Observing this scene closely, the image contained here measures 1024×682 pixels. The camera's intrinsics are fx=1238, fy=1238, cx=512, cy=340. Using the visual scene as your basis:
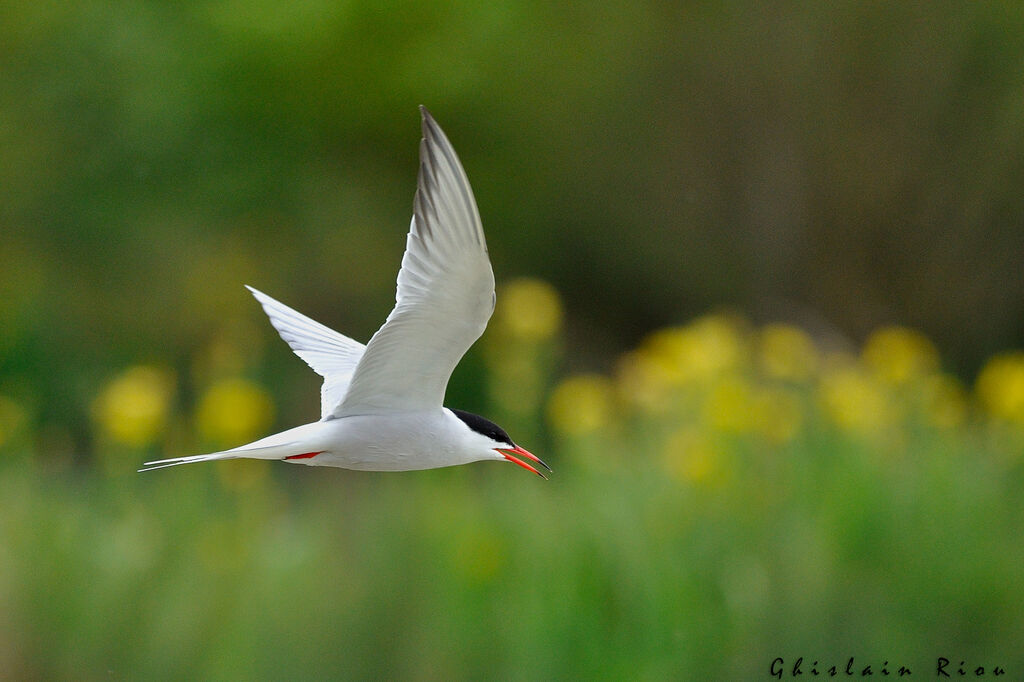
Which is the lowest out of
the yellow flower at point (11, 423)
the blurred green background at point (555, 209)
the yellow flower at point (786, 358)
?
the yellow flower at point (11, 423)

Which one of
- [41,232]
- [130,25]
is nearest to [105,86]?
[130,25]

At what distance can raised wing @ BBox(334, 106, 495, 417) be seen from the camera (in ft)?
5.19

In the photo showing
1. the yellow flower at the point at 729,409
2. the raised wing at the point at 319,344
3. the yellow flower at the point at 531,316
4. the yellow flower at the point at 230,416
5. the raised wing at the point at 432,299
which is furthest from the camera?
the yellow flower at the point at 531,316

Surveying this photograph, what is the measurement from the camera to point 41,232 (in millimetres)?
6992

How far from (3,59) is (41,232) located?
37.8 inches

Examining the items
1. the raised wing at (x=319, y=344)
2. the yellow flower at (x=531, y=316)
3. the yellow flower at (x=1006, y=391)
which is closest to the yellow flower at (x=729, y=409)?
the yellow flower at (x=531, y=316)

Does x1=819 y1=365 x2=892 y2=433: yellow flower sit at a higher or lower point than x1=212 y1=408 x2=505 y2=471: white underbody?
higher

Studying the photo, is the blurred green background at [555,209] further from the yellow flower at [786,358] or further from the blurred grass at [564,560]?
the blurred grass at [564,560]

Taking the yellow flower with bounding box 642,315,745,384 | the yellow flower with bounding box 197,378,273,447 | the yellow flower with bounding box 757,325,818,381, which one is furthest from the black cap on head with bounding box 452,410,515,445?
the yellow flower with bounding box 757,325,818,381

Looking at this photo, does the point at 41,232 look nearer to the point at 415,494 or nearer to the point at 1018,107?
the point at 415,494

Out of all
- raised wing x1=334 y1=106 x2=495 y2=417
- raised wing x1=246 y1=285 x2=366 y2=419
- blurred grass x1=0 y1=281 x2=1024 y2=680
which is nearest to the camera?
raised wing x1=334 y1=106 x2=495 y2=417

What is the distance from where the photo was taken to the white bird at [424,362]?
1.60 meters

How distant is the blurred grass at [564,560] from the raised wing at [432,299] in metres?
1.21

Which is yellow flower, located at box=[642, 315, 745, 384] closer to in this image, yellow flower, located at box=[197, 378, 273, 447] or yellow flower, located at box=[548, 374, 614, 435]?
yellow flower, located at box=[548, 374, 614, 435]
